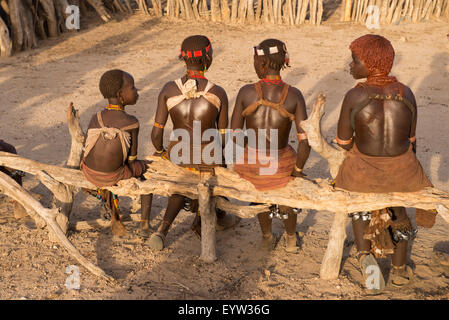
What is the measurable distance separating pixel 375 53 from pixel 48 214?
3.05 meters

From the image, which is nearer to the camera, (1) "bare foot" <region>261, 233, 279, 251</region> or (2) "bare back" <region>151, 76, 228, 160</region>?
(2) "bare back" <region>151, 76, 228, 160</region>

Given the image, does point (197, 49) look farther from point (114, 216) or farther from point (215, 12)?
point (215, 12)

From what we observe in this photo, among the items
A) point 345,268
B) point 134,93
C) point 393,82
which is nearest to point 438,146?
point 345,268

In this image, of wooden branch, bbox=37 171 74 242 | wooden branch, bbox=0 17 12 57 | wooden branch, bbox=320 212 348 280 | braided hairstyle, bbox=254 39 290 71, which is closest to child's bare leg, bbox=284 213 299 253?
wooden branch, bbox=320 212 348 280

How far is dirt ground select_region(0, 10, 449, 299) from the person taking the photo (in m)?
4.06

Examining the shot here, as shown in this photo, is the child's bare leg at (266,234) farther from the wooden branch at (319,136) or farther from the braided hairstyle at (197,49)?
the braided hairstyle at (197,49)

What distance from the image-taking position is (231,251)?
475 cm

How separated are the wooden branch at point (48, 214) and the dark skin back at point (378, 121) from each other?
7.52ft

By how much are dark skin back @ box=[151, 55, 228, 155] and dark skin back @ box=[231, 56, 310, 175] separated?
18 cm

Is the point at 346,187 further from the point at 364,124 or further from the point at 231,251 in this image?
the point at 231,251

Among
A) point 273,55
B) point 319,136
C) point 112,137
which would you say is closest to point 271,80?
point 273,55

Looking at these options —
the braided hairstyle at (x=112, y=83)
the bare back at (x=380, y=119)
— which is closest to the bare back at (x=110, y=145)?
the braided hairstyle at (x=112, y=83)

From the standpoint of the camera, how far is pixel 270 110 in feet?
13.5

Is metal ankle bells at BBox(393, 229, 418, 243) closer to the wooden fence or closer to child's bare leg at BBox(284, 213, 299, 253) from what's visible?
the wooden fence
